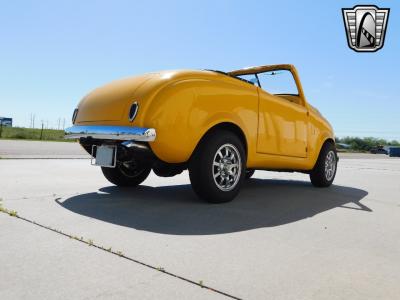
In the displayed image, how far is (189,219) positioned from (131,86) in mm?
1481

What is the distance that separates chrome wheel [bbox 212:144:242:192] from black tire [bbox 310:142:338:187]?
7.27 ft

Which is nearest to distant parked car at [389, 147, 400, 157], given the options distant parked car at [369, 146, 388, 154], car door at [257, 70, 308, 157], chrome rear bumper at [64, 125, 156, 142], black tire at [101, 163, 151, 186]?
distant parked car at [369, 146, 388, 154]

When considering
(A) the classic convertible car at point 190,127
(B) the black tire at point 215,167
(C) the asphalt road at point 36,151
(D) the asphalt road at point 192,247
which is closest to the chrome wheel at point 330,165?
(A) the classic convertible car at point 190,127

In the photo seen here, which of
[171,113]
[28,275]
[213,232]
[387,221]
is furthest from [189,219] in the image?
[387,221]

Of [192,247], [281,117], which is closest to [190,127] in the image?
[192,247]

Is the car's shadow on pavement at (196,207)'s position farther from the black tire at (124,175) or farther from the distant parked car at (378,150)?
the distant parked car at (378,150)

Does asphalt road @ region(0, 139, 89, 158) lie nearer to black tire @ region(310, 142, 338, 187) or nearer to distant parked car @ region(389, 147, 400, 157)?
black tire @ region(310, 142, 338, 187)

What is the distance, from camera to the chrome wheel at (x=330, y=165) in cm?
610

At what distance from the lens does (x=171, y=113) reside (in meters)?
3.65

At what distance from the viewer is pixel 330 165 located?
621cm

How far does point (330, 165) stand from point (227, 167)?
2.77 m

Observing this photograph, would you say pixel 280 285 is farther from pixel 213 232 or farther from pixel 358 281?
pixel 213 232

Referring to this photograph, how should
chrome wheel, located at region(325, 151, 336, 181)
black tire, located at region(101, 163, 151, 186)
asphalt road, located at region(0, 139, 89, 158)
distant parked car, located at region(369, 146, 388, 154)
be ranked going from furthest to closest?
distant parked car, located at region(369, 146, 388, 154) < asphalt road, located at region(0, 139, 89, 158) < chrome wheel, located at region(325, 151, 336, 181) < black tire, located at region(101, 163, 151, 186)

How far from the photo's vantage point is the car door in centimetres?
462
